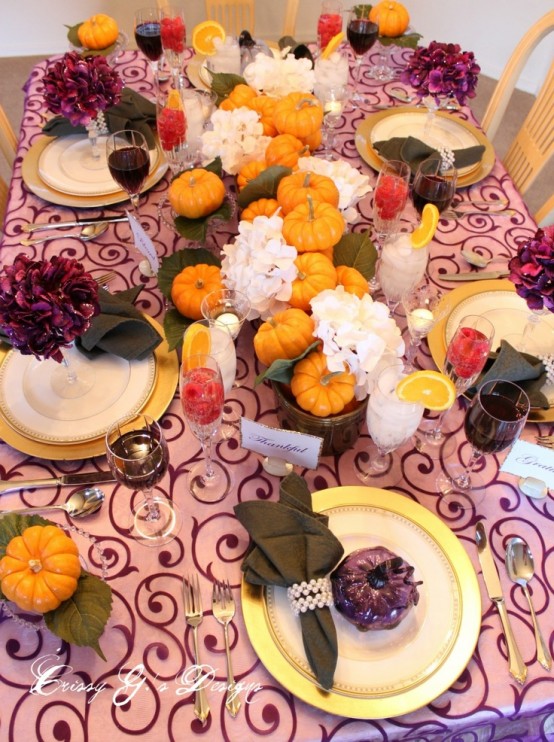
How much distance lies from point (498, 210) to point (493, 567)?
3.19 ft

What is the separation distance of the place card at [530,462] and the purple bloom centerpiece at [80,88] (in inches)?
49.9

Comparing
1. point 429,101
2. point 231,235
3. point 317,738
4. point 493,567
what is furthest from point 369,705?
point 429,101

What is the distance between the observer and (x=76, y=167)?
1527 millimetres

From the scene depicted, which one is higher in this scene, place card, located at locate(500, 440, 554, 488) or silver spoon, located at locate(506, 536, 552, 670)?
place card, located at locate(500, 440, 554, 488)

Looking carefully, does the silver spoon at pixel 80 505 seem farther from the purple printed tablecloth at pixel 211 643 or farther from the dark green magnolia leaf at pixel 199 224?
the dark green magnolia leaf at pixel 199 224

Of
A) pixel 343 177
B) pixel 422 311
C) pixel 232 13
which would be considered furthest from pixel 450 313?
pixel 232 13

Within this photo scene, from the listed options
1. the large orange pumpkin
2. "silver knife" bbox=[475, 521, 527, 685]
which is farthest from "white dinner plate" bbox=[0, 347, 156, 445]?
the large orange pumpkin

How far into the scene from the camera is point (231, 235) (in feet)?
4.67

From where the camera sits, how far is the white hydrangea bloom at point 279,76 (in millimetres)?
1484

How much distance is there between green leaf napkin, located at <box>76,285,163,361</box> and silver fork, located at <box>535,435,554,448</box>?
28.5 inches

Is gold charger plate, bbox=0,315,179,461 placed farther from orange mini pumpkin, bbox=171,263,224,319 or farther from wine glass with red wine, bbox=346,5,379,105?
wine glass with red wine, bbox=346,5,379,105

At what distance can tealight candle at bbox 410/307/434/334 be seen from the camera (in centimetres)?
110

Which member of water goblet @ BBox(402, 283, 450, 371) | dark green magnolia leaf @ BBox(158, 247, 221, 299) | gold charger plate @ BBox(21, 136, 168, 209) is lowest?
gold charger plate @ BBox(21, 136, 168, 209)

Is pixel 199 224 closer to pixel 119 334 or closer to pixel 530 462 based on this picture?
pixel 119 334
